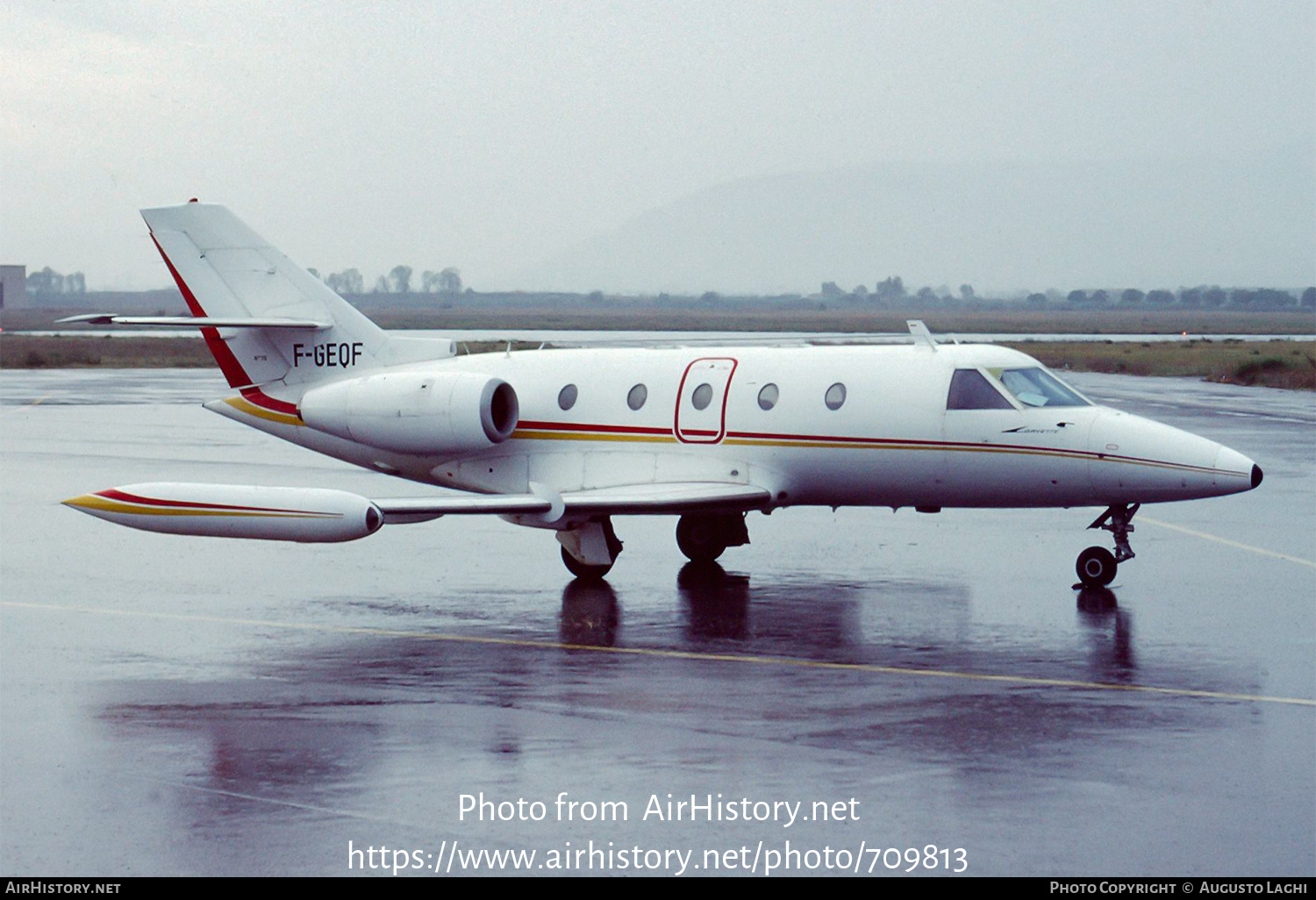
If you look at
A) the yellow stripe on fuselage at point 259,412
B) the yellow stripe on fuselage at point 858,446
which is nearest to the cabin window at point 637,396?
the yellow stripe on fuselage at point 858,446

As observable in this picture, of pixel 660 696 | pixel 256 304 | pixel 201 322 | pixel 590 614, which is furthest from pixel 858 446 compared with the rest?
pixel 256 304

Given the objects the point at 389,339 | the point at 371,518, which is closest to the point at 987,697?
the point at 371,518

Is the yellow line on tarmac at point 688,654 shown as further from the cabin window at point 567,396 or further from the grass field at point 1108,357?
the grass field at point 1108,357

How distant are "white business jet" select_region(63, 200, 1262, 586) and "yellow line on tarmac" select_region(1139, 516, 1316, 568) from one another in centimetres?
273

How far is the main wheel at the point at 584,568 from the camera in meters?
17.5

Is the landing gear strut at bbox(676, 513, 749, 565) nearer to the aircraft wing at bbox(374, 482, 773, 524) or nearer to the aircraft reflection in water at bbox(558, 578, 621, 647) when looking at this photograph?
the aircraft wing at bbox(374, 482, 773, 524)

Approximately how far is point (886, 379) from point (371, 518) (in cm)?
566

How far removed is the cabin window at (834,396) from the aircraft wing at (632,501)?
3.56ft

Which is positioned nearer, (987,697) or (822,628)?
(987,697)

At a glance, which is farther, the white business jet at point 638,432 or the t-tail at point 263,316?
the t-tail at point 263,316

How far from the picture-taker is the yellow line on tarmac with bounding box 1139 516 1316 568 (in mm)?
18938

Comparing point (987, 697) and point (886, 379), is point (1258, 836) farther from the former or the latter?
point (886, 379)

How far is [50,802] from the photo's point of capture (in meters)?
9.27

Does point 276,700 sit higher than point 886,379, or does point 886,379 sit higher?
point 886,379
